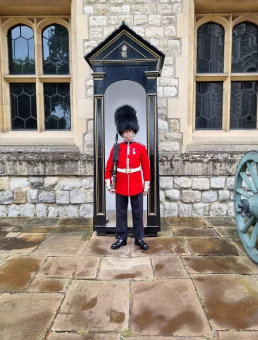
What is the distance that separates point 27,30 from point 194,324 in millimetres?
4527

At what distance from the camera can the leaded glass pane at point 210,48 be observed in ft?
14.6

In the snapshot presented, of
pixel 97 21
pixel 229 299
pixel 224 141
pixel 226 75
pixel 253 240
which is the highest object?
pixel 97 21

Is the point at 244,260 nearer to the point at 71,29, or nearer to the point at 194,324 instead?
the point at 194,324

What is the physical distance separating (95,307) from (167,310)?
19.6 inches

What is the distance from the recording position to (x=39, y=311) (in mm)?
2037

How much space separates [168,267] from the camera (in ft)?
8.89

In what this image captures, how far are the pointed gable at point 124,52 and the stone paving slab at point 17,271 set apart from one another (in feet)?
7.24

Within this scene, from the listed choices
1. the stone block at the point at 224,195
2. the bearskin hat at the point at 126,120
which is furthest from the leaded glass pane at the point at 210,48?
the bearskin hat at the point at 126,120

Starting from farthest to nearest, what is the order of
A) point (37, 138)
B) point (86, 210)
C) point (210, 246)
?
point (37, 138), point (86, 210), point (210, 246)

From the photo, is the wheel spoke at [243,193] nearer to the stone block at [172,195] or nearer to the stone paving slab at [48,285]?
the stone block at [172,195]

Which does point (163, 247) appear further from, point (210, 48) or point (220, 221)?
point (210, 48)

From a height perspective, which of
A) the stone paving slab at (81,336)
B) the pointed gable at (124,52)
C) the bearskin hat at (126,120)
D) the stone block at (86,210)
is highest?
the pointed gable at (124,52)

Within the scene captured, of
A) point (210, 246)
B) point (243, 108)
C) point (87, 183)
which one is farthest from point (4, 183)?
point (243, 108)

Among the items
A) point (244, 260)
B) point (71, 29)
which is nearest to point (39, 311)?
point (244, 260)
